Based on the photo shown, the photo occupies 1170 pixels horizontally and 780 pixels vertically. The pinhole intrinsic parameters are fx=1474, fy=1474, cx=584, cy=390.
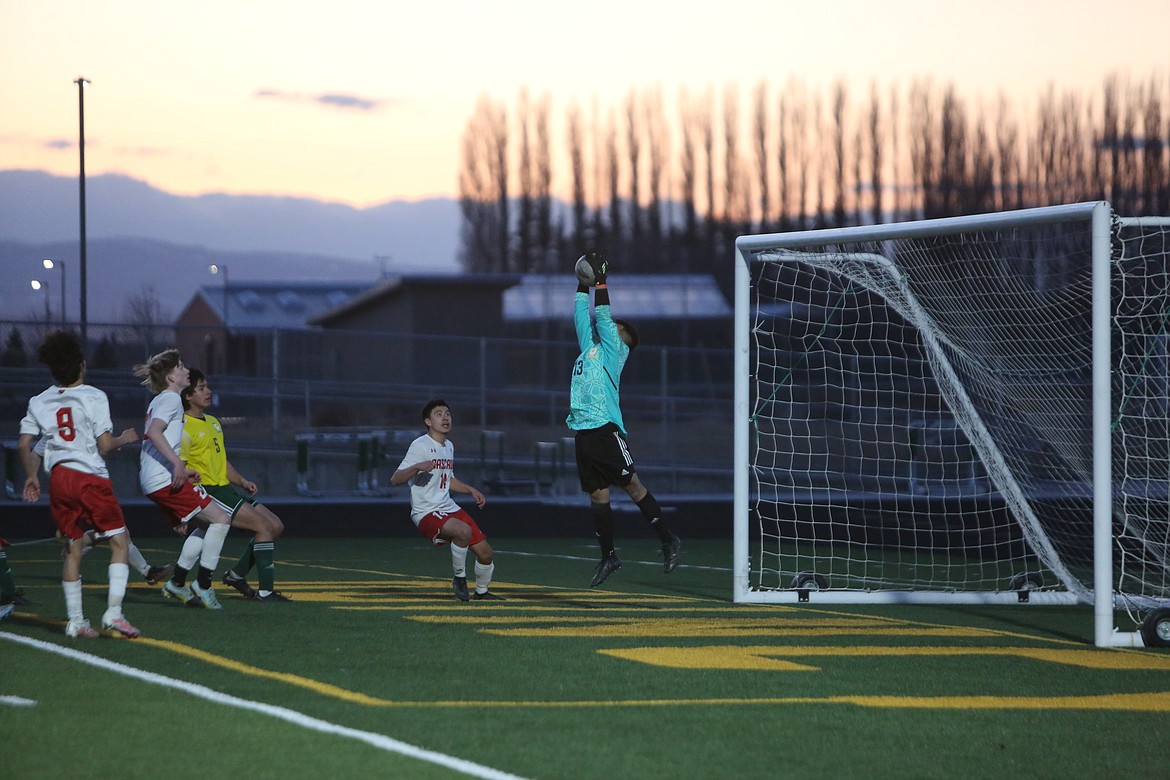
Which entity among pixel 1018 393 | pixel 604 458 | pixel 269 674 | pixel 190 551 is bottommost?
pixel 269 674

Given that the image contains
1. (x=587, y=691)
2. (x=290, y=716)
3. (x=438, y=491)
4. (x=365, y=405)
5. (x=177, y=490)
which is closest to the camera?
(x=290, y=716)

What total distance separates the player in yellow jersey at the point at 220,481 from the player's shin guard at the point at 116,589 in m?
1.77

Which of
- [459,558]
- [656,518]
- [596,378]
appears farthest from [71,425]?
[656,518]

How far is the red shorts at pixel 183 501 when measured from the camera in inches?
380

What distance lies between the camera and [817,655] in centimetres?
783

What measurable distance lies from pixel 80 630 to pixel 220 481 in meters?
2.12

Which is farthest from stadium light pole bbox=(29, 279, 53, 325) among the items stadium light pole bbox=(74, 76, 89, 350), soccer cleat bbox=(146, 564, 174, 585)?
soccer cleat bbox=(146, 564, 174, 585)

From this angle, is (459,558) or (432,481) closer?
(432,481)

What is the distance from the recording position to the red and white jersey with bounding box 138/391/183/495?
939 cm

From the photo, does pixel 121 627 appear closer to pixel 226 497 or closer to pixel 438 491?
pixel 226 497

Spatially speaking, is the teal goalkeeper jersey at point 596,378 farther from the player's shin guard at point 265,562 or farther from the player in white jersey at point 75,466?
the player in white jersey at point 75,466

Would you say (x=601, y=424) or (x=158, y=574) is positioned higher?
(x=601, y=424)

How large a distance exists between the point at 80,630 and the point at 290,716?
8.75ft

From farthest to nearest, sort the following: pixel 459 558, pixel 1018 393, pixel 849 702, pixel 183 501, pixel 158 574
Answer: pixel 1018 393
pixel 158 574
pixel 459 558
pixel 183 501
pixel 849 702
